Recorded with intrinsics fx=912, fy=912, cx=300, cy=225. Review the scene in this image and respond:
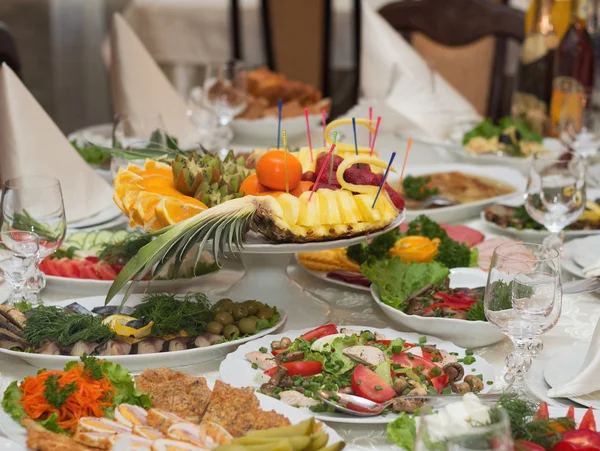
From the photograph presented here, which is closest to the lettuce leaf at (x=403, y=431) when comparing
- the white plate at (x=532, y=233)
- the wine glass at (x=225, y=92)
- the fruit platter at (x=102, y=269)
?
the fruit platter at (x=102, y=269)

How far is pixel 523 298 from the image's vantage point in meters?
1.34

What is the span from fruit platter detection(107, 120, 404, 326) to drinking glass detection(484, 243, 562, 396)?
325 mm

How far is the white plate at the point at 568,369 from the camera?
1364 millimetres

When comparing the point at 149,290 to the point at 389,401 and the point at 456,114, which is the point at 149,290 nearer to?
the point at 389,401

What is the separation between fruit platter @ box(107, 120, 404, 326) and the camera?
5.01 feet

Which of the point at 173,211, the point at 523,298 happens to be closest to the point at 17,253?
the point at 173,211

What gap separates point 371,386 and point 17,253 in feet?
2.41

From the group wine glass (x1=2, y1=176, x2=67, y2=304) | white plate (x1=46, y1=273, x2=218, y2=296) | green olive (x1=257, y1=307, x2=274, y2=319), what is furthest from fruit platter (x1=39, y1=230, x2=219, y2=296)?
green olive (x1=257, y1=307, x2=274, y2=319)

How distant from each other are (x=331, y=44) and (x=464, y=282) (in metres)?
3.43

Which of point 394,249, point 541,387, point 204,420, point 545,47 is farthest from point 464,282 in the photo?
point 545,47

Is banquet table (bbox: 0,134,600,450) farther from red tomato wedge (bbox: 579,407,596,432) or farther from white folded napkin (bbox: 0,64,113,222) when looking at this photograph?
white folded napkin (bbox: 0,64,113,222)

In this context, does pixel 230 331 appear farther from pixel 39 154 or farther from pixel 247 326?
pixel 39 154

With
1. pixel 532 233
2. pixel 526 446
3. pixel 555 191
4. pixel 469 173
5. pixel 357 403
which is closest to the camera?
pixel 526 446

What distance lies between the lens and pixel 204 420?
122cm
